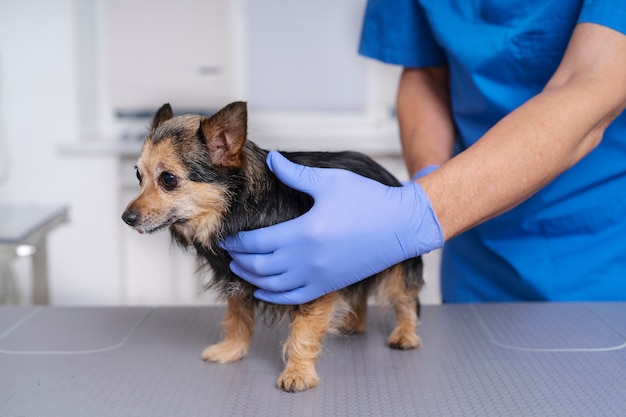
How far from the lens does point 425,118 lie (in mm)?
1570

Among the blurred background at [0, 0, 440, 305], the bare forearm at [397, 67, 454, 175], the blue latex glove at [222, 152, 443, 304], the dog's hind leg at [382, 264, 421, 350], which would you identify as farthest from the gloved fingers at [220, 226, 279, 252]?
the blurred background at [0, 0, 440, 305]

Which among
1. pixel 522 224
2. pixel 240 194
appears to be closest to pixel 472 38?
pixel 522 224

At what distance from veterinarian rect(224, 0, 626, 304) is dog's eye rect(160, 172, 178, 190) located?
118mm

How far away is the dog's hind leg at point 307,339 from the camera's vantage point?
3.37 ft

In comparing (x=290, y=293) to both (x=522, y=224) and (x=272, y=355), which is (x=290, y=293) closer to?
(x=272, y=355)

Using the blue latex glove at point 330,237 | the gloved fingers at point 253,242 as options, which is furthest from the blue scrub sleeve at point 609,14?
the gloved fingers at point 253,242

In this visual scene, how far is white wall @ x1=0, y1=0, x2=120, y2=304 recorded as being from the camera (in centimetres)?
256

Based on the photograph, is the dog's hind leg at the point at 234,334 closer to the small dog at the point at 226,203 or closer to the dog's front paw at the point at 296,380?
the small dog at the point at 226,203

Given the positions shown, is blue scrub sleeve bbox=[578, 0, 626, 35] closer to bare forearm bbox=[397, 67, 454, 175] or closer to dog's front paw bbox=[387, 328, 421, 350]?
bare forearm bbox=[397, 67, 454, 175]

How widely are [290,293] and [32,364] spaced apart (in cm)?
42

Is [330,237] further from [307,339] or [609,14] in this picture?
[609,14]

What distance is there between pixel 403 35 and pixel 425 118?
0.64ft

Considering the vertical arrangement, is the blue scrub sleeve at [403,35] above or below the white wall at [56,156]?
above

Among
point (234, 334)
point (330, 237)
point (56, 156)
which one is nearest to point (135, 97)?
point (56, 156)
